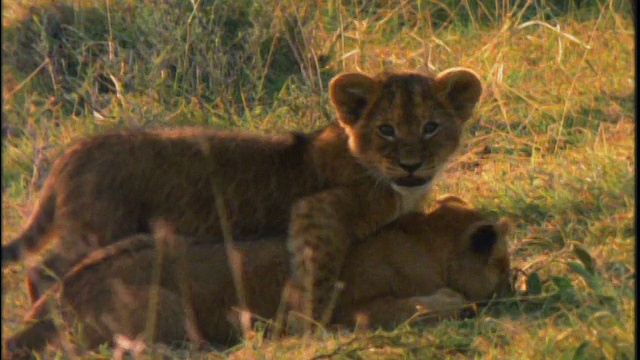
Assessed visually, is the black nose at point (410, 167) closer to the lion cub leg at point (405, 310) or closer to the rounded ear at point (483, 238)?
the rounded ear at point (483, 238)

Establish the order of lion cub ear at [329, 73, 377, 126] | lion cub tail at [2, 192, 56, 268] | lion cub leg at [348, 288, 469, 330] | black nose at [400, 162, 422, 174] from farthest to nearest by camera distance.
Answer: lion cub ear at [329, 73, 377, 126], black nose at [400, 162, 422, 174], lion cub tail at [2, 192, 56, 268], lion cub leg at [348, 288, 469, 330]

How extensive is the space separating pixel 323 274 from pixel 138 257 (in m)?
0.81

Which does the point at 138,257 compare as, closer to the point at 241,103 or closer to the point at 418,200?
the point at 418,200

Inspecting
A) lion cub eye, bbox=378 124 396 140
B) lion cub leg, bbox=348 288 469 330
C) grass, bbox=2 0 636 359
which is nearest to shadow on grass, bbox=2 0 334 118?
grass, bbox=2 0 636 359

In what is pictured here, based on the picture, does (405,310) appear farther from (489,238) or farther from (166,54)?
(166,54)

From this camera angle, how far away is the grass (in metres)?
6.37

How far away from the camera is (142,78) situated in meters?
8.41

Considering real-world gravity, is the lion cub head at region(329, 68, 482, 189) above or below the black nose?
above

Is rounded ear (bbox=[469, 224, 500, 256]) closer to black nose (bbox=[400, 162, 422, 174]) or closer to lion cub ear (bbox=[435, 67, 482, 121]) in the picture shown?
black nose (bbox=[400, 162, 422, 174])

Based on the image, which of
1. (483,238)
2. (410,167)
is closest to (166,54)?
(410,167)

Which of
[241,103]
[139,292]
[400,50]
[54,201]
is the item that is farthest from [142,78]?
[139,292]

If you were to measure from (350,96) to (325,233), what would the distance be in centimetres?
75

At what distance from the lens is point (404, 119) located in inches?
237

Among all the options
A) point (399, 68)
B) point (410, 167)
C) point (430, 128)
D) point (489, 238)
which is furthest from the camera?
point (399, 68)
